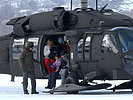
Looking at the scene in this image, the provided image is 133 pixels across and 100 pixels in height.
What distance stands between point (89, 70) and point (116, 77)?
1264 mm

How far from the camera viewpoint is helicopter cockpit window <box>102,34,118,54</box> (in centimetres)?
1788

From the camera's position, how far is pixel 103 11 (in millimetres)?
20172

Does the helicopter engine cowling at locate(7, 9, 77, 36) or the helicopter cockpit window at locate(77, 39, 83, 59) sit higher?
the helicopter engine cowling at locate(7, 9, 77, 36)

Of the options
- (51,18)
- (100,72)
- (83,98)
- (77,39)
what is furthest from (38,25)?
(83,98)

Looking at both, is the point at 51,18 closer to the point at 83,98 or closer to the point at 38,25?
the point at 38,25

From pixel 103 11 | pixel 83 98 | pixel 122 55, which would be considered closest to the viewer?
pixel 83 98

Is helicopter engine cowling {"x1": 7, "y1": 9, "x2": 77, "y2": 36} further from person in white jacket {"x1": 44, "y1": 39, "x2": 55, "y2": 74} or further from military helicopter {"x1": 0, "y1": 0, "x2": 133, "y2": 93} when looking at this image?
person in white jacket {"x1": 44, "y1": 39, "x2": 55, "y2": 74}

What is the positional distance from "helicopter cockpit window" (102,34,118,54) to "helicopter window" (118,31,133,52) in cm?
24

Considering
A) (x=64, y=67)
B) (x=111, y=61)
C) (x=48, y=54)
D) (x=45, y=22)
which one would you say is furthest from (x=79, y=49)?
(x=45, y=22)

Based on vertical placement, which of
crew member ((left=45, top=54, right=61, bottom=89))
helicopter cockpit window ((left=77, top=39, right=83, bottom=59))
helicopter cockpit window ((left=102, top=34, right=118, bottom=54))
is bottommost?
crew member ((left=45, top=54, right=61, bottom=89))

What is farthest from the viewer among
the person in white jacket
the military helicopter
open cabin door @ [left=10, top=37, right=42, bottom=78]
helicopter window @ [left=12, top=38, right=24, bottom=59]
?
helicopter window @ [left=12, top=38, right=24, bottom=59]

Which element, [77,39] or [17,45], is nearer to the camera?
[77,39]

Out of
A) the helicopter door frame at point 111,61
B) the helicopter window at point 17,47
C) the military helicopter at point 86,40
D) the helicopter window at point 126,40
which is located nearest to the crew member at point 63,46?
the military helicopter at point 86,40

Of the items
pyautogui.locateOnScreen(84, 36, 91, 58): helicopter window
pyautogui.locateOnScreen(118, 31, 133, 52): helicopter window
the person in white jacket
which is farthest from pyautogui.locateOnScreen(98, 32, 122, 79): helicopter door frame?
the person in white jacket
